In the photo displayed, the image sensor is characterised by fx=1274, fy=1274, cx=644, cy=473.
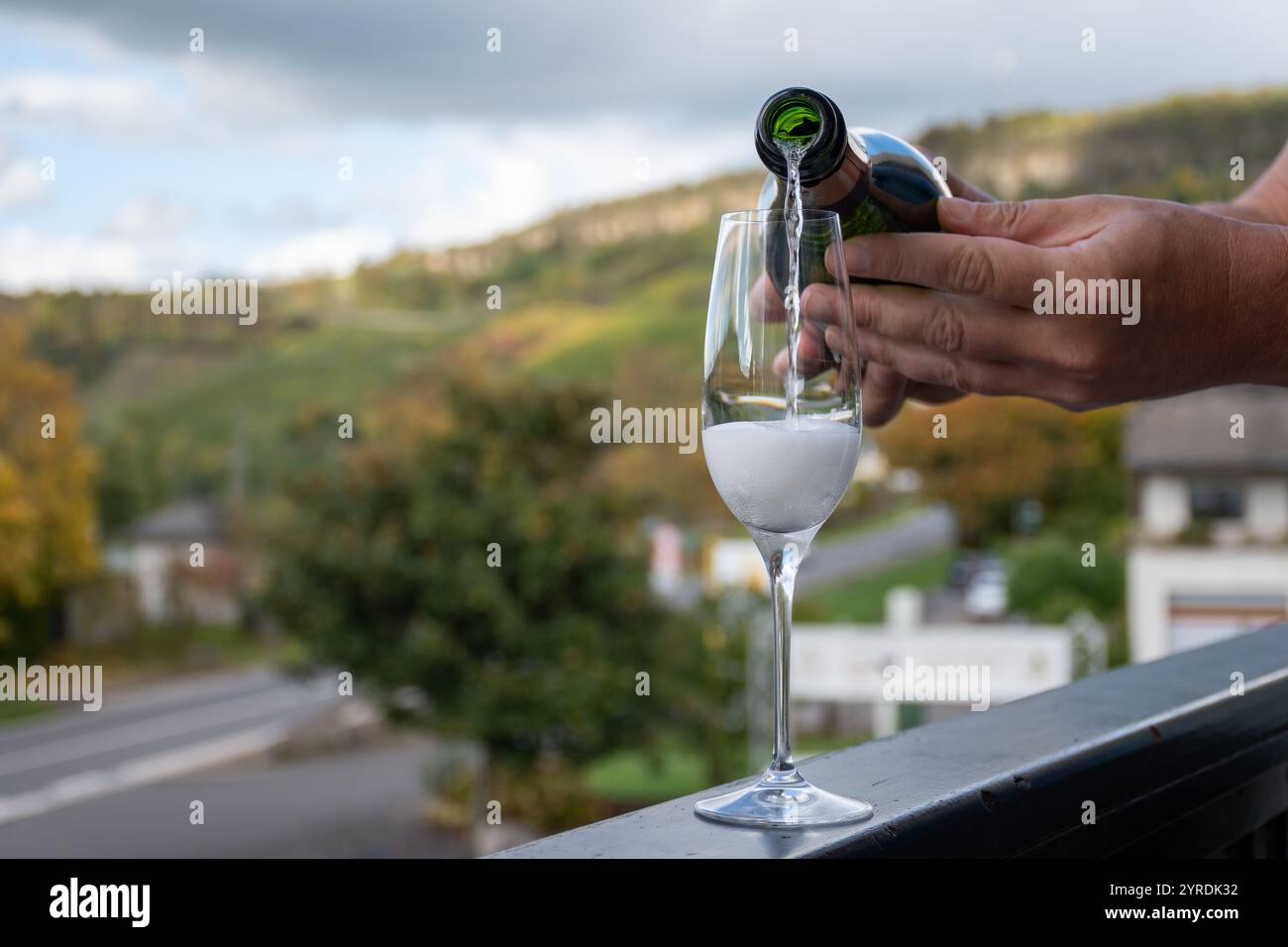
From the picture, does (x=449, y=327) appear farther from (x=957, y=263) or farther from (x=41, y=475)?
(x=957, y=263)

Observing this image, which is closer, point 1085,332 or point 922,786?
point 922,786

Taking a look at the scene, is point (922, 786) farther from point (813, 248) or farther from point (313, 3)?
point (313, 3)

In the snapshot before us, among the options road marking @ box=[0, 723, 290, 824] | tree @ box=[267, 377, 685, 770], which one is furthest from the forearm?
road marking @ box=[0, 723, 290, 824]

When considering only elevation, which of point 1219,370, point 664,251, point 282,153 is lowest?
point 1219,370

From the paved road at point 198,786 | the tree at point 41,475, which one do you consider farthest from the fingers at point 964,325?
the tree at point 41,475

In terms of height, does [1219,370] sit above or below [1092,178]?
below

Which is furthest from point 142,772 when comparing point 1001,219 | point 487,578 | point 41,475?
point 1001,219

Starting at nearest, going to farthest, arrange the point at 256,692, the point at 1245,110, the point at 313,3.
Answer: the point at 1245,110
the point at 256,692
the point at 313,3
